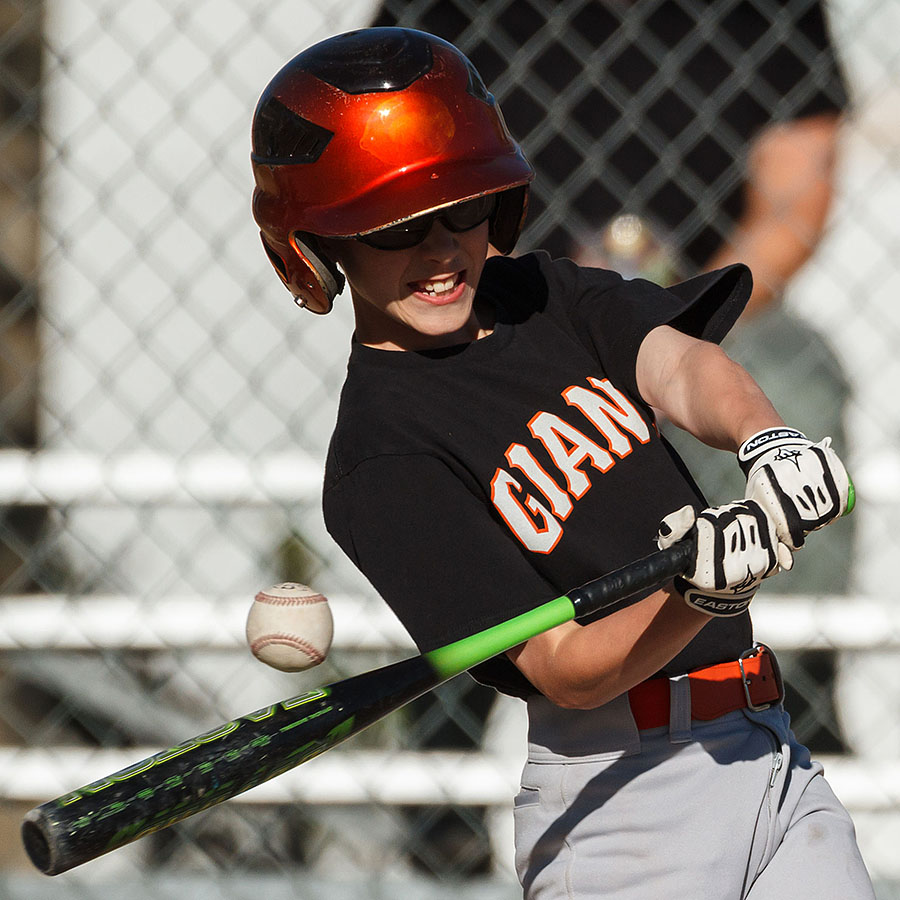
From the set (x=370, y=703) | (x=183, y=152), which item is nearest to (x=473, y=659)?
(x=370, y=703)

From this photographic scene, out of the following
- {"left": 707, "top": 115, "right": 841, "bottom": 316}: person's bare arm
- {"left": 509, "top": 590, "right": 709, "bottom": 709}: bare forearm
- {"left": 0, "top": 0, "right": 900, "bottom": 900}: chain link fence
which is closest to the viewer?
{"left": 509, "top": 590, "right": 709, "bottom": 709}: bare forearm

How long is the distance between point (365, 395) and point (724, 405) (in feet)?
1.43

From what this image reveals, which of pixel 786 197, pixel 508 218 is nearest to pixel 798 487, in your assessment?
pixel 508 218

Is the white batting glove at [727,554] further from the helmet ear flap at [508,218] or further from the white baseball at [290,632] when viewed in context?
the white baseball at [290,632]

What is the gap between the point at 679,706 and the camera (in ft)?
5.32

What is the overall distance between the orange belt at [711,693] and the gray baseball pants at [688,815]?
13mm

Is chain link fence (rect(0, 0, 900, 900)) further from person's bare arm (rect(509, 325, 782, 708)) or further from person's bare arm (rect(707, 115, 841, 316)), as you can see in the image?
person's bare arm (rect(509, 325, 782, 708))

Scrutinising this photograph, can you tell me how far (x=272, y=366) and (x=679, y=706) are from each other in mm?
1993

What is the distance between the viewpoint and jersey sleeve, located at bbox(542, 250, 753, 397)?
1711mm

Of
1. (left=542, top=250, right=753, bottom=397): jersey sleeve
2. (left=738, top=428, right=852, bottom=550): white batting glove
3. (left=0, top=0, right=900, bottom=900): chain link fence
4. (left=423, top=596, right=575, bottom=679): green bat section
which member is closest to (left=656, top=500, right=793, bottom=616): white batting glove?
(left=738, top=428, right=852, bottom=550): white batting glove

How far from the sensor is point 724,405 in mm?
1593

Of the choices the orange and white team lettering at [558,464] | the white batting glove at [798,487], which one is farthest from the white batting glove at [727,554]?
the orange and white team lettering at [558,464]

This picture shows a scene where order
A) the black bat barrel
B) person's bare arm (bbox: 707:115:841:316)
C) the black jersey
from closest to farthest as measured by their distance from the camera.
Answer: the black bat barrel < the black jersey < person's bare arm (bbox: 707:115:841:316)

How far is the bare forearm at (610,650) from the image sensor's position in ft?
4.71
